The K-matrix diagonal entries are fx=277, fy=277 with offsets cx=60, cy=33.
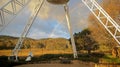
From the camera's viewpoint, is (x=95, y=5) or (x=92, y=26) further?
(x=92, y=26)

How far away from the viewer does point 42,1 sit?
120 feet

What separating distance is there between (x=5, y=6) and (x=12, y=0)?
1.54 m

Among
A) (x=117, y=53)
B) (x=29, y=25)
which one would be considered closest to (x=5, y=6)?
(x=29, y=25)

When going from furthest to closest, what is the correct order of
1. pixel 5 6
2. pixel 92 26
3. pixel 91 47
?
pixel 91 47, pixel 92 26, pixel 5 6

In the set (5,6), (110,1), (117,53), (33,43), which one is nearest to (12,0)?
(5,6)

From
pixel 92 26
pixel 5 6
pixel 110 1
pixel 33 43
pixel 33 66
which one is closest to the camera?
pixel 33 66

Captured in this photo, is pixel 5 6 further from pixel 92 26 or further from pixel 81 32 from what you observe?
pixel 81 32

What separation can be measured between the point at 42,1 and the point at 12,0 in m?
6.88

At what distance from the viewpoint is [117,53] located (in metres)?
51.7

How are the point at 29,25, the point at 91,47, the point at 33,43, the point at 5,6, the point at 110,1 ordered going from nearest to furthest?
the point at 5,6 < the point at 29,25 < the point at 110,1 < the point at 91,47 < the point at 33,43

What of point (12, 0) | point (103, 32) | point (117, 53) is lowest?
point (117, 53)

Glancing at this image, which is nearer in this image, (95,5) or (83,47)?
(95,5)

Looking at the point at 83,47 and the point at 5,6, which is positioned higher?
the point at 5,6

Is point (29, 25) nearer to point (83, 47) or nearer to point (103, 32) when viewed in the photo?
point (103, 32)
